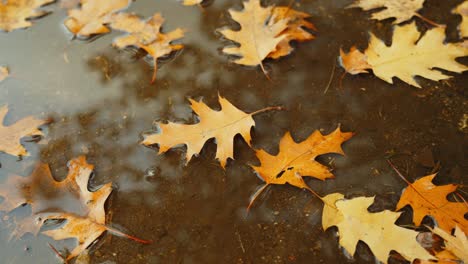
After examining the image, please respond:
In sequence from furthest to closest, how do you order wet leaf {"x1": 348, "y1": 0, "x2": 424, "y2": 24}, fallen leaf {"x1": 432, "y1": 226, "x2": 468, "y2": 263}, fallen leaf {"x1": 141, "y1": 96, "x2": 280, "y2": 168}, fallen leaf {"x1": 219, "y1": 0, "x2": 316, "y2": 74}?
wet leaf {"x1": 348, "y1": 0, "x2": 424, "y2": 24}, fallen leaf {"x1": 219, "y1": 0, "x2": 316, "y2": 74}, fallen leaf {"x1": 141, "y1": 96, "x2": 280, "y2": 168}, fallen leaf {"x1": 432, "y1": 226, "x2": 468, "y2": 263}

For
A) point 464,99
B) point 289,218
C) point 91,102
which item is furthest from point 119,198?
point 464,99

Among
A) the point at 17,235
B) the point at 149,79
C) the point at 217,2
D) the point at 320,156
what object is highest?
the point at 217,2

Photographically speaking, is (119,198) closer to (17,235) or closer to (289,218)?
(17,235)

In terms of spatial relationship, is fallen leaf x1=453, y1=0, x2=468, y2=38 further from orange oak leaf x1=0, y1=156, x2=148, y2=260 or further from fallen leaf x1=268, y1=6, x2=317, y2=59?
orange oak leaf x1=0, y1=156, x2=148, y2=260

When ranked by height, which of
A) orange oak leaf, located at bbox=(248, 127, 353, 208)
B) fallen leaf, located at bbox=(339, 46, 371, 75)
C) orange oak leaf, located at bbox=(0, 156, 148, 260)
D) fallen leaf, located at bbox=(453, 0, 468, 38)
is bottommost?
orange oak leaf, located at bbox=(0, 156, 148, 260)

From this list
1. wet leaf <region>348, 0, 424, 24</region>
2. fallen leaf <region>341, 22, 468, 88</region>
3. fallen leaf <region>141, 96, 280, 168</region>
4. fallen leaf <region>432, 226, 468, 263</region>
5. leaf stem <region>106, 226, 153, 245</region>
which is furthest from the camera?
wet leaf <region>348, 0, 424, 24</region>

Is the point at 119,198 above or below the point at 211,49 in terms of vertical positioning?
below

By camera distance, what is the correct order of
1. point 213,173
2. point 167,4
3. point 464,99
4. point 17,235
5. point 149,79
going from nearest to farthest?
point 17,235, point 213,173, point 464,99, point 149,79, point 167,4

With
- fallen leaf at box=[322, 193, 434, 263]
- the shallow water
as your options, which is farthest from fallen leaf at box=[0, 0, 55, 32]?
fallen leaf at box=[322, 193, 434, 263]
